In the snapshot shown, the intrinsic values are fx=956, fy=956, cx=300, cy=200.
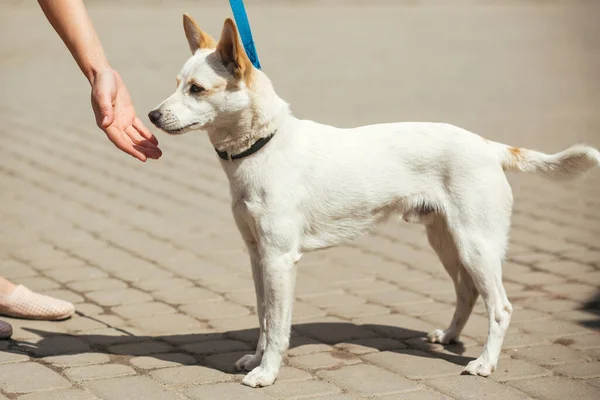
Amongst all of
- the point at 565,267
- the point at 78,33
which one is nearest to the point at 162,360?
the point at 78,33

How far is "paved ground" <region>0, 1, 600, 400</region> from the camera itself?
4680 millimetres

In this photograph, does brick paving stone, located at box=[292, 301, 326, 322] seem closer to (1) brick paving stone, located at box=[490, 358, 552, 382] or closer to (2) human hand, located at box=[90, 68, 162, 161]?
(1) brick paving stone, located at box=[490, 358, 552, 382]

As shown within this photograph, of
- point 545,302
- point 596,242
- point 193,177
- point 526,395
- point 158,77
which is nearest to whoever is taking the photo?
point 526,395

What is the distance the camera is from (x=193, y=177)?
29.1ft

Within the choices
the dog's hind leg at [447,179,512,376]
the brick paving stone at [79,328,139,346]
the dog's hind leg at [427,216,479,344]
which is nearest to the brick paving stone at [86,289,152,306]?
the brick paving stone at [79,328,139,346]

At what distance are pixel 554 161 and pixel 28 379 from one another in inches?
111

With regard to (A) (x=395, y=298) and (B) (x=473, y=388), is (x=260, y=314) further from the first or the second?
(A) (x=395, y=298)

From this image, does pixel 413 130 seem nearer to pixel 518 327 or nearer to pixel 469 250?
pixel 469 250

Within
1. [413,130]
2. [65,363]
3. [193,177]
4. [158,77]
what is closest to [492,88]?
[158,77]

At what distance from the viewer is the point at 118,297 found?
591cm

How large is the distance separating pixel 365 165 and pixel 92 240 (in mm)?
3052

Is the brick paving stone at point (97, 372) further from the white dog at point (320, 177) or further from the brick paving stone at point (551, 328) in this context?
the brick paving stone at point (551, 328)

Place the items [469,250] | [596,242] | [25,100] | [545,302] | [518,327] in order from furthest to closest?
1. [25,100]
2. [596,242]
3. [545,302]
4. [518,327]
5. [469,250]

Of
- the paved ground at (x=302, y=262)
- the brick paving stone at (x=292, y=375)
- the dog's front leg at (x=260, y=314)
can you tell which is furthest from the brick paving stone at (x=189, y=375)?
the brick paving stone at (x=292, y=375)
